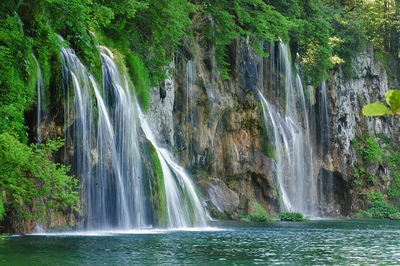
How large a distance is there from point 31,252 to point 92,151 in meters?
6.01

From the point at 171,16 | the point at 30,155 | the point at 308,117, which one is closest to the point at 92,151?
the point at 30,155

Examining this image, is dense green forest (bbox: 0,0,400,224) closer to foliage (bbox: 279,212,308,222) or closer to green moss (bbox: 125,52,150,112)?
green moss (bbox: 125,52,150,112)

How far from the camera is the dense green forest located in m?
9.97

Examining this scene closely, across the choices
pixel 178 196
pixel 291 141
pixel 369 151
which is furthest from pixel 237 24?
pixel 369 151

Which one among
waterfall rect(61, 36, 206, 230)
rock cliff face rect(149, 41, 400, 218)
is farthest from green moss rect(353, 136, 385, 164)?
waterfall rect(61, 36, 206, 230)

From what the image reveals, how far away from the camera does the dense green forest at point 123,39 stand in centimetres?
997

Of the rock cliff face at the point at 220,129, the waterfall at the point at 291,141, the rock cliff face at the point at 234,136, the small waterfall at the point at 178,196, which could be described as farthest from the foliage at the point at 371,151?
the small waterfall at the point at 178,196

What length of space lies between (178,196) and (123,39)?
652 centimetres

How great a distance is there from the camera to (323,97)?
37.2 meters

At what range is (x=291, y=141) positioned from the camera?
3178 centimetres

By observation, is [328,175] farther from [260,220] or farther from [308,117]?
[260,220]

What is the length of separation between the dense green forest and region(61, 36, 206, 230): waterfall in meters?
0.68

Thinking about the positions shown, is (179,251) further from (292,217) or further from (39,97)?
(292,217)

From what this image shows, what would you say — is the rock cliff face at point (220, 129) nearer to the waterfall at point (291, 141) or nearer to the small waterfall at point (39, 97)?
the waterfall at point (291, 141)
